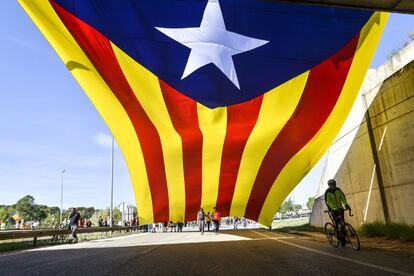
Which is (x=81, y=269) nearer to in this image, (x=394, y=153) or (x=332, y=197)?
(x=332, y=197)

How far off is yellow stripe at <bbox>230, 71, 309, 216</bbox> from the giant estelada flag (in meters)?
0.03

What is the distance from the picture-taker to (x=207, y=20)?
1038 cm

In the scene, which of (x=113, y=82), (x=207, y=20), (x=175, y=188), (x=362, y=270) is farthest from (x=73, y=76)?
(x=362, y=270)

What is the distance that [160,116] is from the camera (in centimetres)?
1151

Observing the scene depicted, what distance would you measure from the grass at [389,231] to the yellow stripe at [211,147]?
525 cm

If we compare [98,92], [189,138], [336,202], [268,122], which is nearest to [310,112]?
[268,122]

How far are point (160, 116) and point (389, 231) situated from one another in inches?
297

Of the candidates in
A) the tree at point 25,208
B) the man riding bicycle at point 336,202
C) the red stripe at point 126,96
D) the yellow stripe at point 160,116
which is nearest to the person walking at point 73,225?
the red stripe at point 126,96

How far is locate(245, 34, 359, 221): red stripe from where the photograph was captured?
11.6m

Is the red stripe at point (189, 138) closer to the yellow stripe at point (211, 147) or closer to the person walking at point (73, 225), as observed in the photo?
the yellow stripe at point (211, 147)

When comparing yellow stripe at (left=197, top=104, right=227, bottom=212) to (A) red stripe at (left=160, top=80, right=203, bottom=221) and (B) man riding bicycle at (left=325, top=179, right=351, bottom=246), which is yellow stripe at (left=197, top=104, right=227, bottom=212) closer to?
(A) red stripe at (left=160, top=80, right=203, bottom=221)

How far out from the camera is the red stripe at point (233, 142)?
1182 cm

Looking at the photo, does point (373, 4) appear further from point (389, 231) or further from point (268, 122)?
point (389, 231)

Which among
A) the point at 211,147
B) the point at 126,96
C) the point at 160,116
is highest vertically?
the point at 126,96
